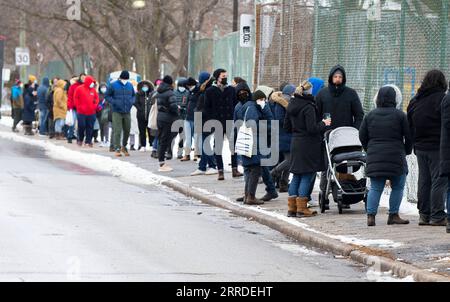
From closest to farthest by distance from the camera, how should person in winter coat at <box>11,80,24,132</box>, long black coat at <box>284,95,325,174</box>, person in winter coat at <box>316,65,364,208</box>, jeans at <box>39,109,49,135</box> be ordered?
1. long black coat at <box>284,95,325,174</box>
2. person in winter coat at <box>316,65,364,208</box>
3. jeans at <box>39,109,49,135</box>
4. person in winter coat at <box>11,80,24,132</box>

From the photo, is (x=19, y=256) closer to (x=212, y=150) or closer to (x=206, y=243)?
(x=206, y=243)

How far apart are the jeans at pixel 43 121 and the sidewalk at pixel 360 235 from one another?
1746 cm

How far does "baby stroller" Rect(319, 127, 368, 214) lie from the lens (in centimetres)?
1514

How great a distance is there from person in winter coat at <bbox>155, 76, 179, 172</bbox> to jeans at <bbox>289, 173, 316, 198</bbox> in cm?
770

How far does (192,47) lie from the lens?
107ft

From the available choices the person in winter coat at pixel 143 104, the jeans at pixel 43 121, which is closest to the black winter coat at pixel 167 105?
the person in winter coat at pixel 143 104

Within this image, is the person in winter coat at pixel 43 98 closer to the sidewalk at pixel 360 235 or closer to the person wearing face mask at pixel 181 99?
the person wearing face mask at pixel 181 99

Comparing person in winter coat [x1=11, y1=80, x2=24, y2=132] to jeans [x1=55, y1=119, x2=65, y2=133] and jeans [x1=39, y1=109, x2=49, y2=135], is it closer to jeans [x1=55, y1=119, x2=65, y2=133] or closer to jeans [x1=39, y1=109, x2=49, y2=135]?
jeans [x1=39, y1=109, x2=49, y2=135]

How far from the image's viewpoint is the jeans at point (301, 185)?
15.2 meters

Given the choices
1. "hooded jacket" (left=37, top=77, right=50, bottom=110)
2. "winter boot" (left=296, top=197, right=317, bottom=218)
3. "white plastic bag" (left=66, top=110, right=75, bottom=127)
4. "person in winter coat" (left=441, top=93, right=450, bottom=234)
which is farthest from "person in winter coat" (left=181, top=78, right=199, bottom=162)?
"person in winter coat" (left=441, top=93, right=450, bottom=234)

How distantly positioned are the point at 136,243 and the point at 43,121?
2508 cm

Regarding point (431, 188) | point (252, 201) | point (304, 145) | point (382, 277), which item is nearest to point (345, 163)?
point (304, 145)

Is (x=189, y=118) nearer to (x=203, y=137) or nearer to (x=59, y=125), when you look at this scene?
(x=203, y=137)

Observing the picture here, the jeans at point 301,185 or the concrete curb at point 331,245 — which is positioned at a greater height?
the jeans at point 301,185
